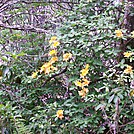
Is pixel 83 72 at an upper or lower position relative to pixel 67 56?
lower

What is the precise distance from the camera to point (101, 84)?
199cm

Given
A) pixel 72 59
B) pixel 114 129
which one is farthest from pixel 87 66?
pixel 114 129

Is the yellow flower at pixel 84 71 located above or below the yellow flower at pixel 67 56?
below

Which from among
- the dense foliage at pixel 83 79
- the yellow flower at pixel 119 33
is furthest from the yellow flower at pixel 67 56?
the yellow flower at pixel 119 33

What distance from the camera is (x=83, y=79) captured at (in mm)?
1851

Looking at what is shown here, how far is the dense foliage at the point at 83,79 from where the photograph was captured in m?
1.84

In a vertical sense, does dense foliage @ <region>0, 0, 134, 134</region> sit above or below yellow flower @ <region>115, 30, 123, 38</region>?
below

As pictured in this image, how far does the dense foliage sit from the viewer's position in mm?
1845

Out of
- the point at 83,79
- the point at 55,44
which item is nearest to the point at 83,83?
the point at 83,79

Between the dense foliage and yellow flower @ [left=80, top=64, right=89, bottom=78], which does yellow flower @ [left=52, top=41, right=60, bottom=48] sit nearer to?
the dense foliage

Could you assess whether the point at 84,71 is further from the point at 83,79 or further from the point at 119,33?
the point at 119,33

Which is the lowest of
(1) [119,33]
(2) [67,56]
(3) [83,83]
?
(3) [83,83]

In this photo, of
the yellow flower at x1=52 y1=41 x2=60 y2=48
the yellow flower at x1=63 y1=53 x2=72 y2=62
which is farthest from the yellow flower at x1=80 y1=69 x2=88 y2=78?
the yellow flower at x1=52 y1=41 x2=60 y2=48

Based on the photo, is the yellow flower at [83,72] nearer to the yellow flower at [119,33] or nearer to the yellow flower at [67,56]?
the yellow flower at [67,56]
